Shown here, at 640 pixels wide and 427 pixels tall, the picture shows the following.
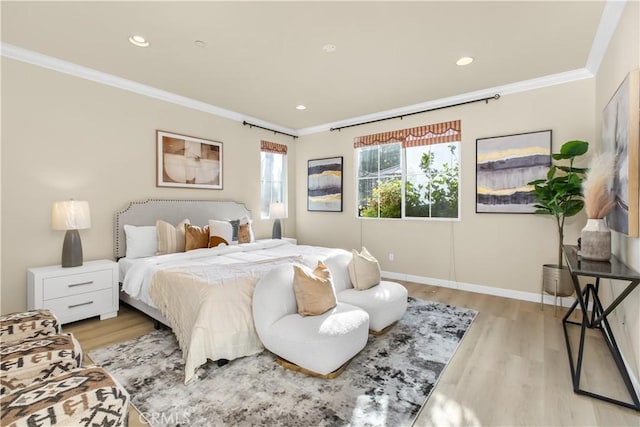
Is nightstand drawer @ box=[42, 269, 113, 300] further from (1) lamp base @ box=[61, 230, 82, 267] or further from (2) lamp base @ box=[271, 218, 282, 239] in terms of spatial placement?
(2) lamp base @ box=[271, 218, 282, 239]

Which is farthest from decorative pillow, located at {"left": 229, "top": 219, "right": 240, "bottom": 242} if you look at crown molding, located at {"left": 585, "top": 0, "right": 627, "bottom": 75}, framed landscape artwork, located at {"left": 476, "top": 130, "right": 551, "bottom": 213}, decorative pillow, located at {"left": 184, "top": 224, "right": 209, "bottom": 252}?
crown molding, located at {"left": 585, "top": 0, "right": 627, "bottom": 75}

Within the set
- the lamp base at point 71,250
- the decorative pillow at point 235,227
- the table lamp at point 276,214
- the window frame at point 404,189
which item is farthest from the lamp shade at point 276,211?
the lamp base at point 71,250

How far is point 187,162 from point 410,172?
3.33 meters

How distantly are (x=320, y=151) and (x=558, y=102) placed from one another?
3.50 m

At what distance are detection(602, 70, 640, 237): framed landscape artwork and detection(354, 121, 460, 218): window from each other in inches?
76.7

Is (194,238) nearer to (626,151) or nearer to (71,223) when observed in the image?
(71,223)

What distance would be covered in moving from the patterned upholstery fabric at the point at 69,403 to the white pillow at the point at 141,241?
7.87 feet

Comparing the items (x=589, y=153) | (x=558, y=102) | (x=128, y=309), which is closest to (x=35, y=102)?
(x=128, y=309)

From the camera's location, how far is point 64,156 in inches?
125

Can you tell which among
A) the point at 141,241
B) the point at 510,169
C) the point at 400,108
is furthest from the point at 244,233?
the point at 510,169

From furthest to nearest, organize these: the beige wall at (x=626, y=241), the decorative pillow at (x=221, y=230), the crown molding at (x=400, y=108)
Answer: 1. the decorative pillow at (x=221, y=230)
2. the crown molding at (x=400, y=108)
3. the beige wall at (x=626, y=241)

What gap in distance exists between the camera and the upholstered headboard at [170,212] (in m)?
3.55

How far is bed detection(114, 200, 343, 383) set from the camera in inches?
83.0

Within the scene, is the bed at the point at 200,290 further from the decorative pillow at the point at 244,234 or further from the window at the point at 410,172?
the window at the point at 410,172
